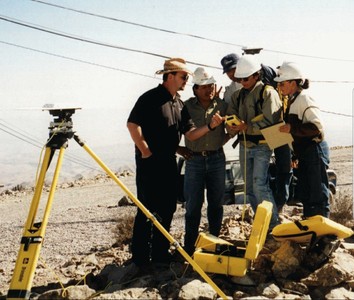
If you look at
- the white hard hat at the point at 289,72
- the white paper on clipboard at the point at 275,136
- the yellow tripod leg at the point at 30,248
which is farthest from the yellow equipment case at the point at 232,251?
the yellow tripod leg at the point at 30,248

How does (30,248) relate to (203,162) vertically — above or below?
below

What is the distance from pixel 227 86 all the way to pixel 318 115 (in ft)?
4.46

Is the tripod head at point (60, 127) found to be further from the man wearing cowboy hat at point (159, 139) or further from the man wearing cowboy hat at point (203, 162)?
the man wearing cowboy hat at point (203, 162)

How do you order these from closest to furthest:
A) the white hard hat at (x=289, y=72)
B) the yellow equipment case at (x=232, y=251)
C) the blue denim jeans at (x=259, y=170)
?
the yellow equipment case at (x=232, y=251), the white hard hat at (x=289, y=72), the blue denim jeans at (x=259, y=170)

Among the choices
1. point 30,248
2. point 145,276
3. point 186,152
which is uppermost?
point 186,152

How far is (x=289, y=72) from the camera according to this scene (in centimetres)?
471

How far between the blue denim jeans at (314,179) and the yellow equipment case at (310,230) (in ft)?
1.66

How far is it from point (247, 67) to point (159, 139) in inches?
46.9

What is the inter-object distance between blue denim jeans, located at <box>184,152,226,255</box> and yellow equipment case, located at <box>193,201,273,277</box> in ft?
1.80

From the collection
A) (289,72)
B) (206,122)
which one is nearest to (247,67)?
(289,72)

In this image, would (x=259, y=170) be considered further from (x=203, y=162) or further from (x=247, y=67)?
(x=247, y=67)

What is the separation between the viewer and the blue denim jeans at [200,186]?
498 centimetres

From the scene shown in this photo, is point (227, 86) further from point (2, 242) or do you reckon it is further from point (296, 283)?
point (2, 242)

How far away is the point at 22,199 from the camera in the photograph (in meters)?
18.3
